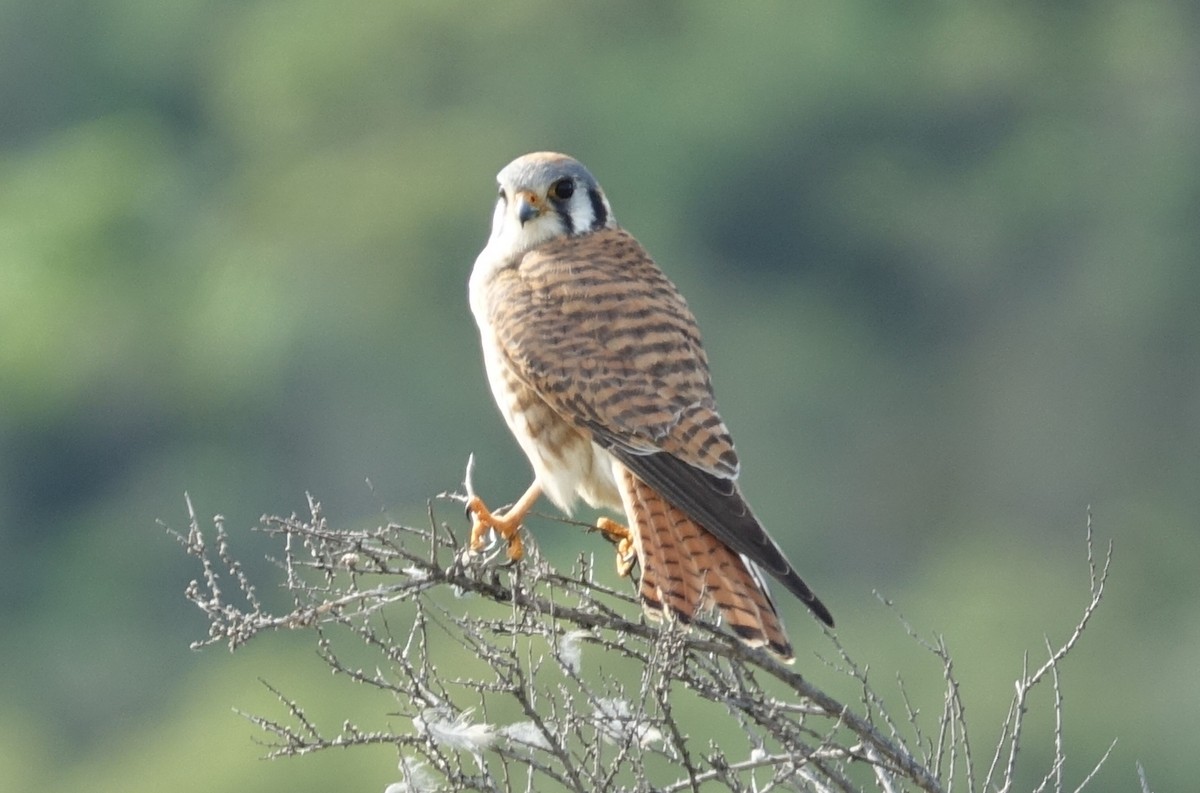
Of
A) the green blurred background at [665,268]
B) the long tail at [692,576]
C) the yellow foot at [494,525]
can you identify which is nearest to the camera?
the long tail at [692,576]

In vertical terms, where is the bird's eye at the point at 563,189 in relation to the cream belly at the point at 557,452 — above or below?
above

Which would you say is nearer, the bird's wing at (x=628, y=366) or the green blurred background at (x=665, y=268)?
the bird's wing at (x=628, y=366)

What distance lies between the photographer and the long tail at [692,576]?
467 cm

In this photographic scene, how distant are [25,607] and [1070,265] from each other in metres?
14.1

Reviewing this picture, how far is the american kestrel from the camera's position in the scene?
486 cm

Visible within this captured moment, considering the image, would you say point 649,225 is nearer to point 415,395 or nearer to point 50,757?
point 415,395

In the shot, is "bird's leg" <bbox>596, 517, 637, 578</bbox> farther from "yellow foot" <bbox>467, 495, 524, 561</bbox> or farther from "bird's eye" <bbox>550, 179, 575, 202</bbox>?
"bird's eye" <bbox>550, 179, 575, 202</bbox>

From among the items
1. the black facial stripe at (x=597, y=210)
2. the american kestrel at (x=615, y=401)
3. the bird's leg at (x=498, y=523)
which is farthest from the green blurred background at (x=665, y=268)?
the bird's leg at (x=498, y=523)

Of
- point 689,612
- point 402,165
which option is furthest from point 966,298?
point 689,612

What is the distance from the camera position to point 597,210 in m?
5.93

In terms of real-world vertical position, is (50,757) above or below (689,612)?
below

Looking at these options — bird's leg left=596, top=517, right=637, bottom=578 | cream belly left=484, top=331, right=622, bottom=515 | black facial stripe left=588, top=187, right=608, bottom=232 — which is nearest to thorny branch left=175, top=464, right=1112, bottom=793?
bird's leg left=596, top=517, right=637, bottom=578

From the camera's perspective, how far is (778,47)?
3884cm

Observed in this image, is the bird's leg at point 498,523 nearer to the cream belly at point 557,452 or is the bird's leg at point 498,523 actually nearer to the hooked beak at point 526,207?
the cream belly at point 557,452
